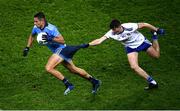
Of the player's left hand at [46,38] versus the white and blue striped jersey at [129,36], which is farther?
the white and blue striped jersey at [129,36]

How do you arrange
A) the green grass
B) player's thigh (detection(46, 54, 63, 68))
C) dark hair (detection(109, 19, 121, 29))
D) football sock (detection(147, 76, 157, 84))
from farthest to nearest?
football sock (detection(147, 76, 157, 84)) < the green grass < player's thigh (detection(46, 54, 63, 68)) < dark hair (detection(109, 19, 121, 29))

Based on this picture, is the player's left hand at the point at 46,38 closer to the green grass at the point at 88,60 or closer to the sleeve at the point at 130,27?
A: the green grass at the point at 88,60

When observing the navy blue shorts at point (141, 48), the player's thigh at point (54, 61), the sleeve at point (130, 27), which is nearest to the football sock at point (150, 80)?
the navy blue shorts at point (141, 48)

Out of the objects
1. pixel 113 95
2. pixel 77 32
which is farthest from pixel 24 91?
pixel 77 32

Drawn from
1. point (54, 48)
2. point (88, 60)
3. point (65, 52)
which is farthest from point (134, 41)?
point (88, 60)

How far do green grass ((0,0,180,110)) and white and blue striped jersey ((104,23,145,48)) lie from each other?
1494 mm

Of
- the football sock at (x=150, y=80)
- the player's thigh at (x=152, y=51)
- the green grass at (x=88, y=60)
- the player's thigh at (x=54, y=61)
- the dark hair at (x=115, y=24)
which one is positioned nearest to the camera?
the dark hair at (x=115, y=24)

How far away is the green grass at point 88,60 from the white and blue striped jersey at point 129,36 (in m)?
1.49

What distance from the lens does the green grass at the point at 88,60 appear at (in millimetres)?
13539

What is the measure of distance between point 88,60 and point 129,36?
3627 mm

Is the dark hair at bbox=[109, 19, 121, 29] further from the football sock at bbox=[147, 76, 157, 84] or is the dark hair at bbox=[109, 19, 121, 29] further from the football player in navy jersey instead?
the football sock at bbox=[147, 76, 157, 84]

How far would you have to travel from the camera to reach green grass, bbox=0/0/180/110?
13.5 metres

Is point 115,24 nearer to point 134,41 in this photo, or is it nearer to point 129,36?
point 129,36

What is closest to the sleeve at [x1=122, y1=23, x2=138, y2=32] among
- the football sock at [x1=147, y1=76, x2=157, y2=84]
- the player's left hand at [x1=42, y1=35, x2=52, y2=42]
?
the football sock at [x1=147, y1=76, x2=157, y2=84]
